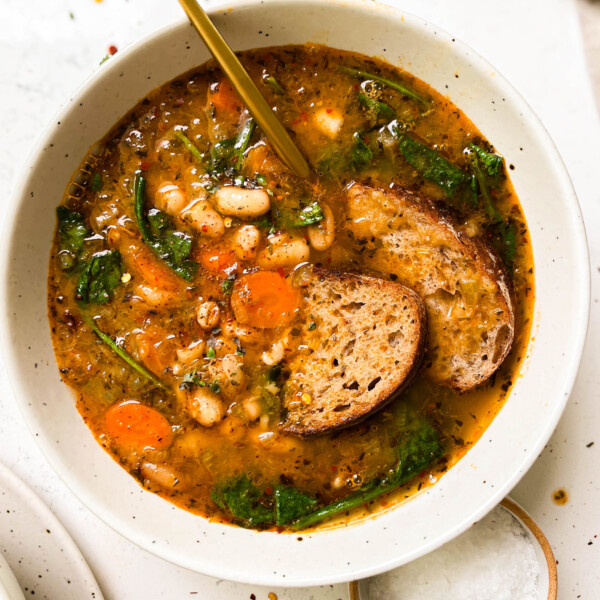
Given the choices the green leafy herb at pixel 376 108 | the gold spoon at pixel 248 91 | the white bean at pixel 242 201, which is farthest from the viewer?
the green leafy herb at pixel 376 108

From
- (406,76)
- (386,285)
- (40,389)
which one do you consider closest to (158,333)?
(40,389)

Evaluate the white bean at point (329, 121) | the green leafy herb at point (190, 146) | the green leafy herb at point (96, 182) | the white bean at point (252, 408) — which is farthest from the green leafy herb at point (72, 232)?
the white bean at point (329, 121)

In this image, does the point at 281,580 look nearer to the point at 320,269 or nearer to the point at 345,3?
the point at 320,269

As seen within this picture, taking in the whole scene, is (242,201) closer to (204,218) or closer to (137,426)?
(204,218)

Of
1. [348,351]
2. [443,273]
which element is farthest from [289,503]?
[443,273]

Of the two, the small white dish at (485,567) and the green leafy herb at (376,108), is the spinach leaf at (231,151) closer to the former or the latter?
the green leafy herb at (376,108)

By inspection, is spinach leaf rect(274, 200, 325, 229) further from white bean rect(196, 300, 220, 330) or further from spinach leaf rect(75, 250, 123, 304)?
spinach leaf rect(75, 250, 123, 304)
